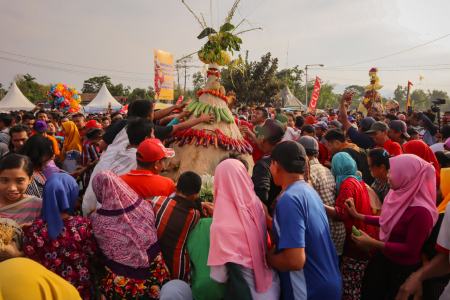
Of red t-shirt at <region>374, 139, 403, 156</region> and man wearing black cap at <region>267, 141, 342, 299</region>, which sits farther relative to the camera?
red t-shirt at <region>374, 139, 403, 156</region>

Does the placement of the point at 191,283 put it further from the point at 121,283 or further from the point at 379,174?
the point at 379,174

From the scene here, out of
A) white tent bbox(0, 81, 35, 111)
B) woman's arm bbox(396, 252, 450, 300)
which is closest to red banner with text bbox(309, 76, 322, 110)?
woman's arm bbox(396, 252, 450, 300)

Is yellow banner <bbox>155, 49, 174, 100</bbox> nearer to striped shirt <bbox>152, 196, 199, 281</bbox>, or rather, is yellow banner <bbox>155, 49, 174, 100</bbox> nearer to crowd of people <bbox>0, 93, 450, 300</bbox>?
crowd of people <bbox>0, 93, 450, 300</bbox>

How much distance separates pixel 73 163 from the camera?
203 inches

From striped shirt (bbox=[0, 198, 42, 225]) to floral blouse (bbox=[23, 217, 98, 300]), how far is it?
0.22 meters

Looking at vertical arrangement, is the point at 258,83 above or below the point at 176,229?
above

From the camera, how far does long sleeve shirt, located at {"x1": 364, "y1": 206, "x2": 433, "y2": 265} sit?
228 cm

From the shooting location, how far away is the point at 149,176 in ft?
8.85

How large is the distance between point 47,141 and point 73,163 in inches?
90.9

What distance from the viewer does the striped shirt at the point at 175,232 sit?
2.25m

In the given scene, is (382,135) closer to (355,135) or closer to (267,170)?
(355,135)

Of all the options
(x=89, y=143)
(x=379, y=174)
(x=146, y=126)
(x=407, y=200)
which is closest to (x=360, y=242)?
(x=407, y=200)

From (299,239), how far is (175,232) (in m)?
1.00

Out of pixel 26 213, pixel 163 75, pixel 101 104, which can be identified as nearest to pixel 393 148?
pixel 26 213
